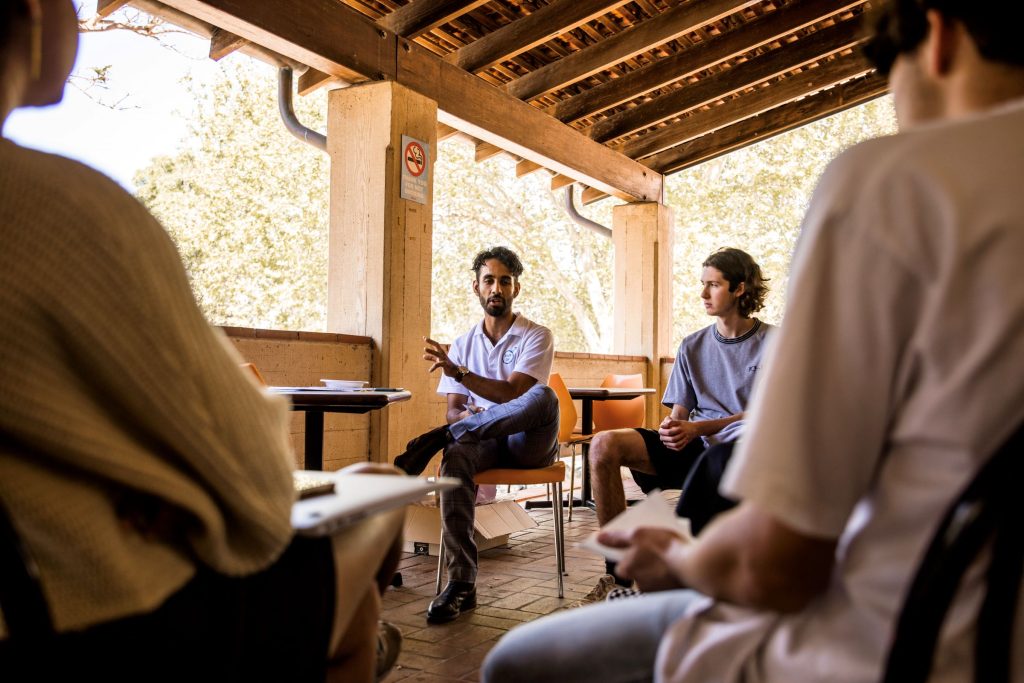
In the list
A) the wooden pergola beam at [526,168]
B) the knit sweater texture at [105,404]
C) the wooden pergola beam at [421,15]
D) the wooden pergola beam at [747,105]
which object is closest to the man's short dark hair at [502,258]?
the wooden pergola beam at [421,15]

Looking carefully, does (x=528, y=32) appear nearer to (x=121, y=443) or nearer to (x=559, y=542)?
(x=559, y=542)

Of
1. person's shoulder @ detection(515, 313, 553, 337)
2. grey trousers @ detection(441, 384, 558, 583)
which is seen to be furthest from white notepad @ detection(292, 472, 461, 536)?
person's shoulder @ detection(515, 313, 553, 337)

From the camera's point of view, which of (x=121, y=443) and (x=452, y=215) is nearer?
(x=121, y=443)

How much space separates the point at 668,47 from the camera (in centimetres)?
709

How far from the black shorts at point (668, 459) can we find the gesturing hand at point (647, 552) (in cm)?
240

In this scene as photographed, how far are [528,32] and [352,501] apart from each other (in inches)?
207

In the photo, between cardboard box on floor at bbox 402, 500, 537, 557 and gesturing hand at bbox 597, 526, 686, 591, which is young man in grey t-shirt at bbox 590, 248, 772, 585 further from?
gesturing hand at bbox 597, 526, 686, 591

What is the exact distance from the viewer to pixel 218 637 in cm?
95

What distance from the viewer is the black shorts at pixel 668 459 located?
3.32 m

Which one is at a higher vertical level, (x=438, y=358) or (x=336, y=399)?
(x=438, y=358)

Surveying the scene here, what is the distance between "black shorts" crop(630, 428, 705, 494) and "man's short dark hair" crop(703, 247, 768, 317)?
1.88 ft

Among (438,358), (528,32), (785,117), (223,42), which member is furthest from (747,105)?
(438,358)

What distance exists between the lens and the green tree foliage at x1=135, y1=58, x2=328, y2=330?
15.4 meters

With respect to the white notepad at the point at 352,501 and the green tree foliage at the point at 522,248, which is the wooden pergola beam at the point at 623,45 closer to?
the white notepad at the point at 352,501
